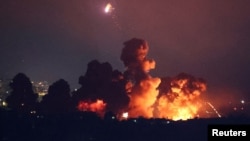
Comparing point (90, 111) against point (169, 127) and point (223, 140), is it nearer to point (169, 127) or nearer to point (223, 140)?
point (169, 127)

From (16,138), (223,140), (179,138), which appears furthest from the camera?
(179,138)

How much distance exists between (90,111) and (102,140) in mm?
13500

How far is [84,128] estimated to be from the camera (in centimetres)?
16812

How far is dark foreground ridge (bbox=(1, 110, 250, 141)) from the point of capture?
6609 inches

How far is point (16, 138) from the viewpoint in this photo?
551 feet

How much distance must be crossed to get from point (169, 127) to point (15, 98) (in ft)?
220

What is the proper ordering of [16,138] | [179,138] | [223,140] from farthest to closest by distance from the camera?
[179,138] < [16,138] < [223,140]

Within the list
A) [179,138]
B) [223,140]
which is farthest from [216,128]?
[179,138]

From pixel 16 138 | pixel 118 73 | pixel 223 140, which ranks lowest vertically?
pixel 223 140

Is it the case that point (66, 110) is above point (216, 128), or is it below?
above

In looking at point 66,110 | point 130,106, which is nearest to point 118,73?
point 130,106

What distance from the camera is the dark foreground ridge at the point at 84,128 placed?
167875 millimetres

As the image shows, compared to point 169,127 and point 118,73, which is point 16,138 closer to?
point 118,73

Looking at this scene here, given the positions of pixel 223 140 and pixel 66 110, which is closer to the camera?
pixel 223 140
